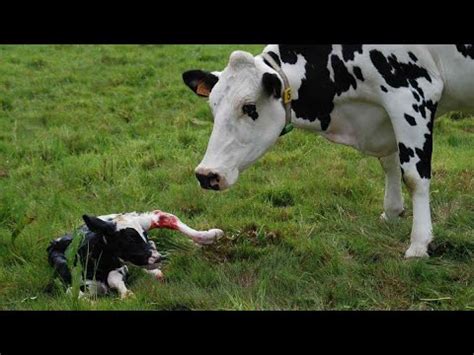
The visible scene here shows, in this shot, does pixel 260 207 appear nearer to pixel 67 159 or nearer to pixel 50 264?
pixel 50 264

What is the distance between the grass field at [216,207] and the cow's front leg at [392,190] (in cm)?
12

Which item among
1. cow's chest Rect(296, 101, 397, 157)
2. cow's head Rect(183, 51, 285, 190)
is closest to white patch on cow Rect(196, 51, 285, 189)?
cow's head Rect(183, 51, 285, 190)

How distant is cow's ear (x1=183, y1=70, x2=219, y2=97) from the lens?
4.84 meters

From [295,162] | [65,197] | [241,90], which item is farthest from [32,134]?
[241,90]

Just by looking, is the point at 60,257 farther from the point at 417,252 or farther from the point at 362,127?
the point at 417,252

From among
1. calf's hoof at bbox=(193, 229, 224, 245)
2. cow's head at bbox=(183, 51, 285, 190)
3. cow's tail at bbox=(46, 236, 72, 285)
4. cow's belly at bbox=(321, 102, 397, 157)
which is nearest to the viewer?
cow's head at bbox=(183, 51, 285, 190)

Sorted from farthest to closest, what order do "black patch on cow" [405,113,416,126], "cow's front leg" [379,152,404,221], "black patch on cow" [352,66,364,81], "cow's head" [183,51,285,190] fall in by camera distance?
"cow's front leg" [379,152,404,221]
"black patch on cow" [352,66,364,81]
"black patch on cow" [405,113,416,126]
"cow's head" [183,51,285,190]

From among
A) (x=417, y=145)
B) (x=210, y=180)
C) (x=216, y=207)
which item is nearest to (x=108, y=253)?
(x=210, y=180)

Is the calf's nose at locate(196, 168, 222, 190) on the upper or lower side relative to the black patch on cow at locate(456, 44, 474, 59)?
lower

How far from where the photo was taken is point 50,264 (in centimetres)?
489

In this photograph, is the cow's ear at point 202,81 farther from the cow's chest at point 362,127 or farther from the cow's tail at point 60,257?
the cow's tail at point 60,257

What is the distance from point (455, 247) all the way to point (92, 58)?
9123 millimetres

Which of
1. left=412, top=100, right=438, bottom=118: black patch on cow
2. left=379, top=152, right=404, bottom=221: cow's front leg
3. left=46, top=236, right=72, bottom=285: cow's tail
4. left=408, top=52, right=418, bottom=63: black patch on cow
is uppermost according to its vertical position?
left=408, top=52, right=418, bottom=63: black patch on cow

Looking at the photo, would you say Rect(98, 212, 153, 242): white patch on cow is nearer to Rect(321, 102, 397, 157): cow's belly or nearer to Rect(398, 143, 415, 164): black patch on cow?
Rect(321, 102, 397, 157): cow's belly
